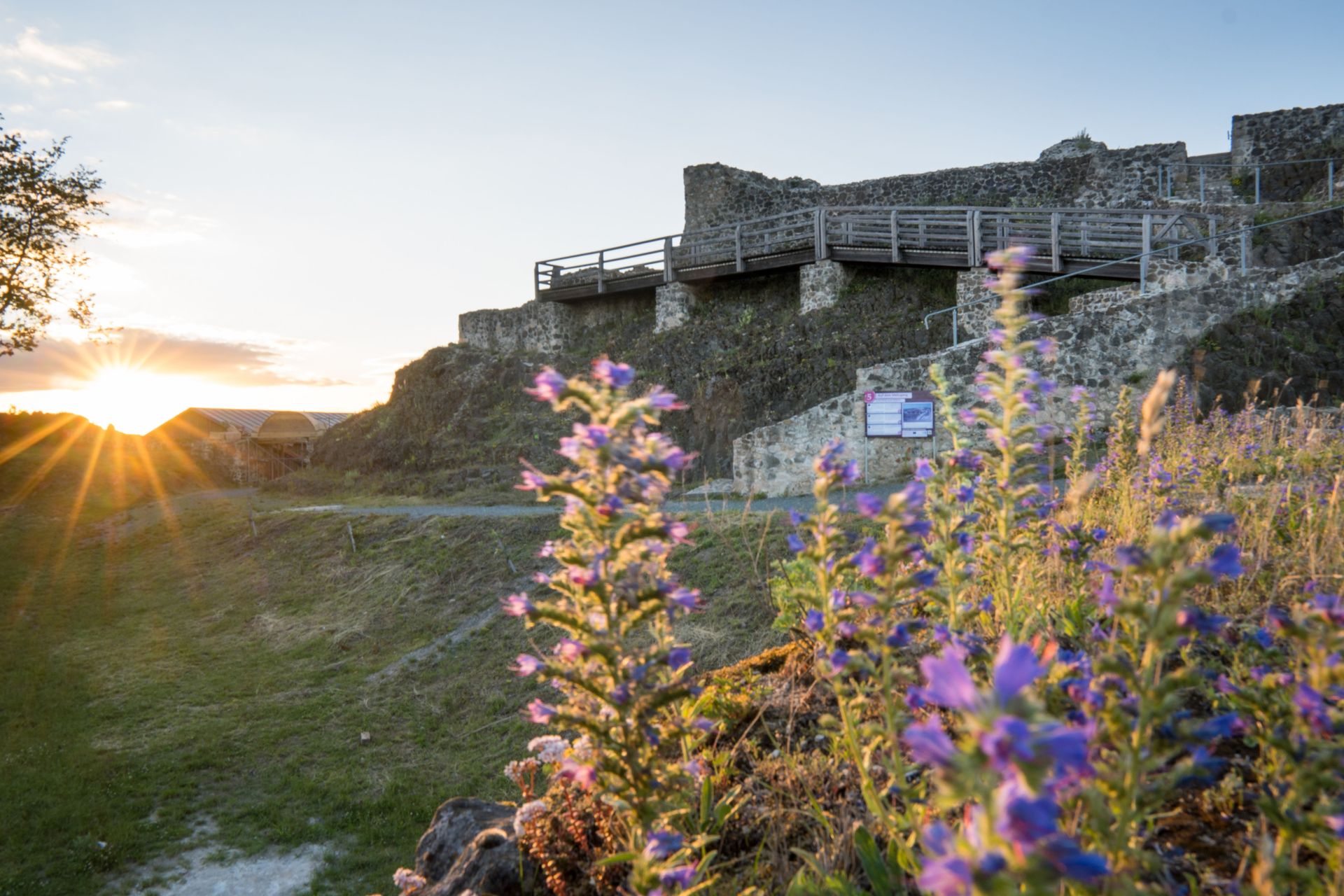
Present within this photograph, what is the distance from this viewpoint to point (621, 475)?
187 centimetres

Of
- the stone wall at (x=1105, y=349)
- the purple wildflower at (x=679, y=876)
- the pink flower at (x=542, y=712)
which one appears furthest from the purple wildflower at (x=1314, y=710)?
the stone wall at (x=1105, y=349)

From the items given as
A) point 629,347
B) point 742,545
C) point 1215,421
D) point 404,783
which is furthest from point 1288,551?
point 629,347

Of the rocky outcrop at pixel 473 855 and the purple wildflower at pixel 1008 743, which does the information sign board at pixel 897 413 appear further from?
the purple wildflower at pixel 1008 743

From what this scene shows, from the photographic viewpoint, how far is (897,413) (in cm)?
1197

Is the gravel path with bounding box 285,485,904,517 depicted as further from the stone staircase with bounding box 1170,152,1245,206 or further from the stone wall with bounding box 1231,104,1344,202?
the stone wall with bounding box 1231,104,1344,202

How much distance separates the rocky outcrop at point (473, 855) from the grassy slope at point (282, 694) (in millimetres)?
3377

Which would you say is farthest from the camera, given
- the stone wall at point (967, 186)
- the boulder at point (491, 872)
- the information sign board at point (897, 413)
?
the stone wall at point (967, 186)

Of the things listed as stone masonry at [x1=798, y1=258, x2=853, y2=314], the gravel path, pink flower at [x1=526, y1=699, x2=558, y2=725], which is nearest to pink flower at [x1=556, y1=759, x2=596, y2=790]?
pink flower at [x1=526, y1=699, x2=558, y2=725]

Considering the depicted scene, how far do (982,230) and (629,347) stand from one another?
9.54m

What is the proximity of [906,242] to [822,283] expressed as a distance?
2.12 meters

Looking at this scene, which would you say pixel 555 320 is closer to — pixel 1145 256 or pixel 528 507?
pixel 528 507

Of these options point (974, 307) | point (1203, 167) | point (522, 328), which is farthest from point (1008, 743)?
point (522, 328)

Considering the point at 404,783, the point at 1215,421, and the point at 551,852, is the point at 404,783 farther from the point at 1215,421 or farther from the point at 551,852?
the point at 1215,421

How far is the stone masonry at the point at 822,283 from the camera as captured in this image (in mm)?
19297
